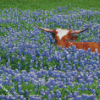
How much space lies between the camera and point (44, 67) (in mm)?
6105

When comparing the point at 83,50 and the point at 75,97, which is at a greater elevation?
the point at 83,50

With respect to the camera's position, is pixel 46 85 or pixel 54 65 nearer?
pixel 46 85

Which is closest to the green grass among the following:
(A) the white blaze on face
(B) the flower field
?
(B) the flower field

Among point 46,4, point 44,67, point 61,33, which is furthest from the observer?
point 46,4

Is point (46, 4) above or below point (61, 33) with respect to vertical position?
above

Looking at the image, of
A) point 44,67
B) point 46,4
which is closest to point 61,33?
point 44,67

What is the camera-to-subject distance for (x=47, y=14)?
12.9 metres

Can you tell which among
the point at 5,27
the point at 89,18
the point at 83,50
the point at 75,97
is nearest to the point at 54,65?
the point at 83,50

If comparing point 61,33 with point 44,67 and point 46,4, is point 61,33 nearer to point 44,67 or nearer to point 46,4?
point 44,67

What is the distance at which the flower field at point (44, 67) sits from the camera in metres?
4.66

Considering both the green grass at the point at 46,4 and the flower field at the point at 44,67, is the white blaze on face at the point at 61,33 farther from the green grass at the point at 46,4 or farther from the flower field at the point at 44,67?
the green grass at the point at 46,4

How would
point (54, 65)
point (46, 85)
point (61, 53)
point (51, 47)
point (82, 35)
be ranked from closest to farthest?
point (46, 85)
point (54, 65)
point (61, 53)
point (51, 47)
point (82, 35)

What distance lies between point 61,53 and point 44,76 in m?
1.47

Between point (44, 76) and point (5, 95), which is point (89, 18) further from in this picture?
point (5, 95)
